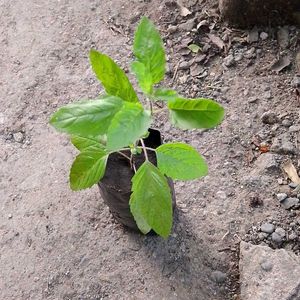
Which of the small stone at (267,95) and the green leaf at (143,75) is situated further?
the small stone at (267,95)

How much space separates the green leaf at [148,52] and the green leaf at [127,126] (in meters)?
0.09

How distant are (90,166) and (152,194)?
0.17 metres

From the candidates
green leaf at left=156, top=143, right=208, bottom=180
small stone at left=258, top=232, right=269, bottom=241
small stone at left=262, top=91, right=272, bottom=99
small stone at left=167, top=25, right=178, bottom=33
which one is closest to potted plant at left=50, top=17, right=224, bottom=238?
green leaf at left=156, top=143, right=208, bottom=180

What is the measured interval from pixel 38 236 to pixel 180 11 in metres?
0.98

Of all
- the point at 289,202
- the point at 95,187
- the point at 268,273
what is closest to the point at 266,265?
the point at 268,273

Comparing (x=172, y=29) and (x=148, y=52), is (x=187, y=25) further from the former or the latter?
(x=148, y=52)

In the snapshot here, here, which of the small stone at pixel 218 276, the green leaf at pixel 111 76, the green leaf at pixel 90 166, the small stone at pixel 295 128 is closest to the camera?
the green leaf at pixel 111 76

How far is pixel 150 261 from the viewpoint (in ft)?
5.26

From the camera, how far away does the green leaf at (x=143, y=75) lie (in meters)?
1.17

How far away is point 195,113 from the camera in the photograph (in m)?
1.12

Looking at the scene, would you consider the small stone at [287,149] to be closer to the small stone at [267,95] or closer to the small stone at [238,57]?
the small stone at [267,95]

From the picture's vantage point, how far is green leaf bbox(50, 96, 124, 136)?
108 cm

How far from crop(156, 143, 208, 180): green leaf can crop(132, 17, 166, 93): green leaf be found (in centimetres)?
16

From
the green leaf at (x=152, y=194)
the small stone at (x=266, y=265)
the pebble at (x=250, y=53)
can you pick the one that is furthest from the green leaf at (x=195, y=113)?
the pebble at (x=250, y=53)
